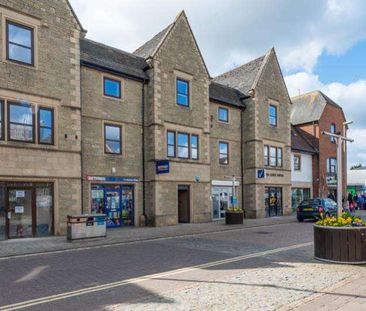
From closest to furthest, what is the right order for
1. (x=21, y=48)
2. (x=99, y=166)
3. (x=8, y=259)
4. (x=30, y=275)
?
(x=30, y=275) < (x=8, y=259) < (x=21, y=48) < (x=99, y=166)

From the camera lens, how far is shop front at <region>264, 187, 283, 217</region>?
28909 millimetres

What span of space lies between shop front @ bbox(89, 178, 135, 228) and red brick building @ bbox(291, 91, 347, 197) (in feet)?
69.2

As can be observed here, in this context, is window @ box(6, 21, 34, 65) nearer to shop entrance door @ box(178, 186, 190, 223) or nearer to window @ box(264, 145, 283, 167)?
shop entrance door @ box(178, 186, 190, 223)

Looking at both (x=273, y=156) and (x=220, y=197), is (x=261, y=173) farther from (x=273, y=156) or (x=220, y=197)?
(x=220, y=197)

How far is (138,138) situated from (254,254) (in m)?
11.7

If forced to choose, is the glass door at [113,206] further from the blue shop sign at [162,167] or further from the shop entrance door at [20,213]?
the shop entrance door at [20,213]

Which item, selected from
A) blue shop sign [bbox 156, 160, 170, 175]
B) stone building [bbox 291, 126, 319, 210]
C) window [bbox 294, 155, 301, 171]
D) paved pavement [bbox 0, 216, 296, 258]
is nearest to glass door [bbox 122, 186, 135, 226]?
blue shop sign [bbox 156, 160, 170, 175]

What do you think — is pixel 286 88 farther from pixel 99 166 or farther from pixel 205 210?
pixel 99 166

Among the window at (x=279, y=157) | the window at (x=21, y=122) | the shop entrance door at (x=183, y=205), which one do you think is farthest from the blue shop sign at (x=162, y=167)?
the window at (x=279, y=157)

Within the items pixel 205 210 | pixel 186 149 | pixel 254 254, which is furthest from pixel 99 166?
pixel 254 254

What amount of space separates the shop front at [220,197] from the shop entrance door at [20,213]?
12801 mm

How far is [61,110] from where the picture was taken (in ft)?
56.4

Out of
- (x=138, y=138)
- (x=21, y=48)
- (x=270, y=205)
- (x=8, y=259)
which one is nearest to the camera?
(x=8, y=259)

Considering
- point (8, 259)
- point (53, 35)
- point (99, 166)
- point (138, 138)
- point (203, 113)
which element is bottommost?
point (8, 259)
